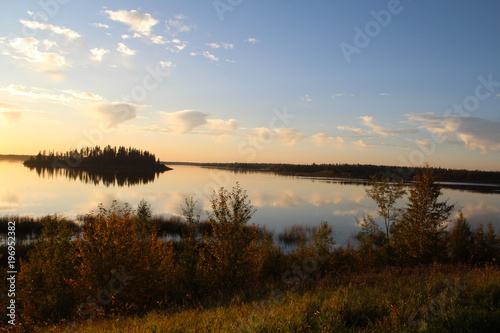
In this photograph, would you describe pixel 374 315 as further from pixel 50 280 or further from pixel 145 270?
pixel 50 280

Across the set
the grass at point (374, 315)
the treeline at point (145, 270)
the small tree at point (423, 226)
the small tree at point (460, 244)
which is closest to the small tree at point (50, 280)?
the treeline at point (145, 270)

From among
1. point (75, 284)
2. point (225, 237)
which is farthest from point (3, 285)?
point (225, 237)

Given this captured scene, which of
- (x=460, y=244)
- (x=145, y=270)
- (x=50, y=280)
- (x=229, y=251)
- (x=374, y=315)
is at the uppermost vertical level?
(x=374, y=315)

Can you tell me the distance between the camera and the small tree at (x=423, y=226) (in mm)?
28312

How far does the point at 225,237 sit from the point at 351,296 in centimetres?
1138

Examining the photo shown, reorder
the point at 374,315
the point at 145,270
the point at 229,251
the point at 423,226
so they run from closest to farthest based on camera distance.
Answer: the point at 374,315, the point at 145,270, the point at 229,251, the point at 423,226

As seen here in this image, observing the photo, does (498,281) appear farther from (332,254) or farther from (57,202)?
(57,202)

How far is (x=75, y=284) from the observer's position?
1652 cm

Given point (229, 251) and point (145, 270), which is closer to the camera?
point (145, 270)

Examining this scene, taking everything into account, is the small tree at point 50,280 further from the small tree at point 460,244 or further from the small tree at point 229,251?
the small tree at point 460,244

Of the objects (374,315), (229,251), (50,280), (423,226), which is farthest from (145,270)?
(423,226)

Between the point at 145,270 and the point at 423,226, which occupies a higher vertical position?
the point at 423,226

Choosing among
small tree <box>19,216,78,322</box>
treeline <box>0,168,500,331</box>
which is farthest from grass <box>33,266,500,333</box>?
small tree <box>19,216,78,322</box>

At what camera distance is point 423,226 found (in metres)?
29.0
